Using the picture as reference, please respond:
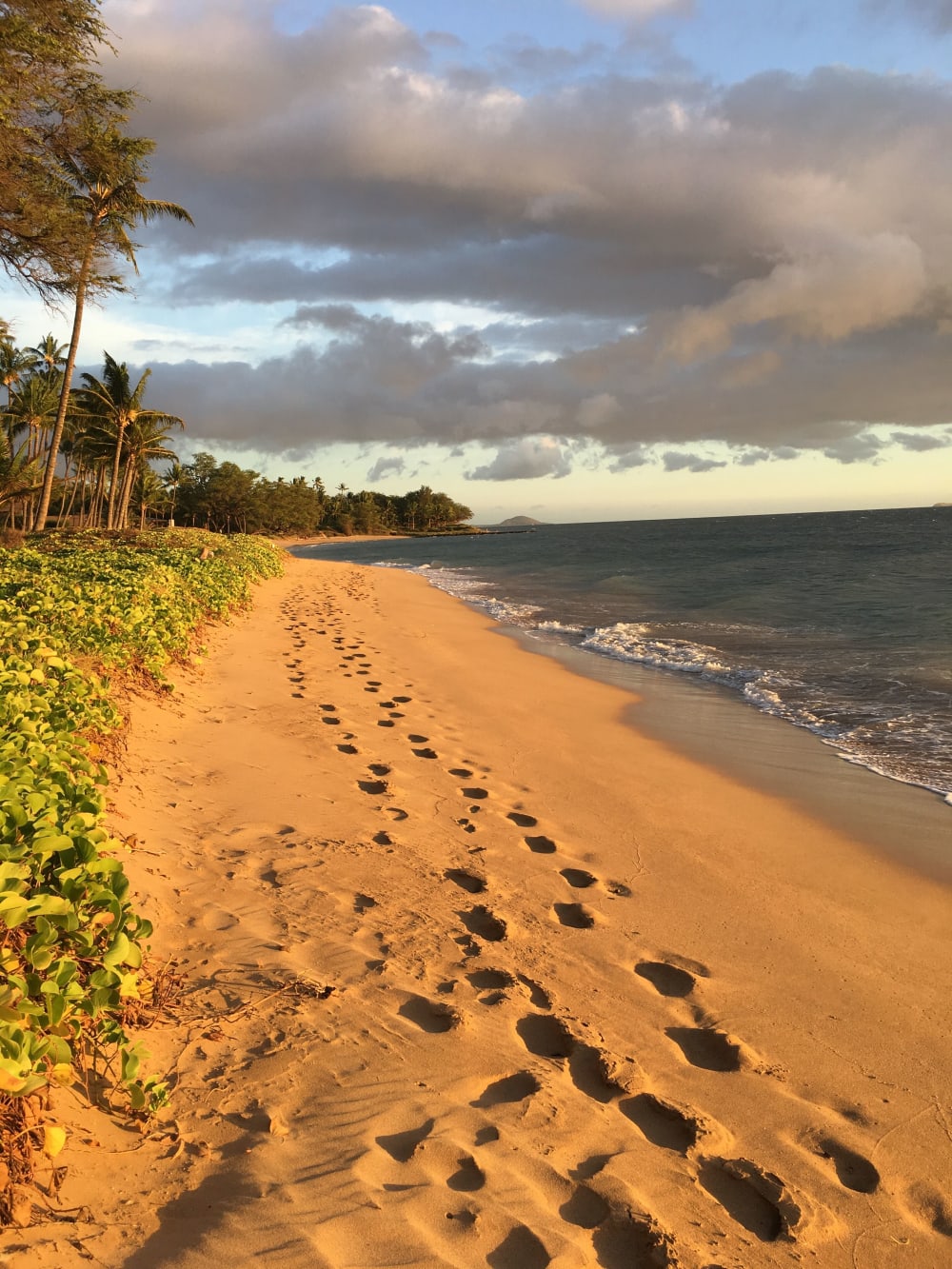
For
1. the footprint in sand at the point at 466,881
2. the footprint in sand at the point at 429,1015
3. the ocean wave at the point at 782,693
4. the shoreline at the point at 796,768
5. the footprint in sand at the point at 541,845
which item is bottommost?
the footprint in sand at the point at 429,1015

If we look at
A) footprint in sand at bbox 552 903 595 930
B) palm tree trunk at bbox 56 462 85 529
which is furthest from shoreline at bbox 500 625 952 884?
palm tree trunk at bbox 56 462 85 529

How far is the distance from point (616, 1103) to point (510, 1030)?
1.60ft

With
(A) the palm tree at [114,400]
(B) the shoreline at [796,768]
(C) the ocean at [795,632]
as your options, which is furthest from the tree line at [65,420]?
(B) the shoreline at [796,768]

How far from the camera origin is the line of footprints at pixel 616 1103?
216 centimetres

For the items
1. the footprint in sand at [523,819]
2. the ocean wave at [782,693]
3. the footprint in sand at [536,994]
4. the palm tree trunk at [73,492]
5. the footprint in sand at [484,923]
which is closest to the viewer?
the footprint in sand at [536,994]

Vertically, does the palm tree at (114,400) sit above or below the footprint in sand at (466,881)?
above

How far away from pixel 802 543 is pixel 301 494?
2700 inches

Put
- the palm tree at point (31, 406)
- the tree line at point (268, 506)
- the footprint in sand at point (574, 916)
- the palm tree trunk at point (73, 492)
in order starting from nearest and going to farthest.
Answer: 1. the footprint in sand at point (574, 916)
2. the palm tree at point (31, 406)
3. the palm tree trunk at point (73, 492)
4. the tree line at point (268, 506)

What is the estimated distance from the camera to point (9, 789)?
286 cm

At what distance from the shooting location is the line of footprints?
7.09 feet

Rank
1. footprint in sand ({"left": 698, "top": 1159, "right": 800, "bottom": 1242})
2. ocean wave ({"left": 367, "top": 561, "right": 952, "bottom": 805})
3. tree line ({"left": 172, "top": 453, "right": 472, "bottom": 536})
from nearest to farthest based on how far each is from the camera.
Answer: footprint in sand ({"left": 698, "top": 1159, "right": 800, "bottom": 1242}) → ocean wave ({"left": 367, "top": 561, "right": 952, "bottom": 805}) → tree line ({"left": 172, "top": 453, "right": 472, "bottom": 536})

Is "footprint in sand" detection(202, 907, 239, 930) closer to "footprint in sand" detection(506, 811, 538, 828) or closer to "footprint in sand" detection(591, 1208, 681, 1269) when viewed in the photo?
"footprint in sand" detection(591, 1208, 681, 1269)

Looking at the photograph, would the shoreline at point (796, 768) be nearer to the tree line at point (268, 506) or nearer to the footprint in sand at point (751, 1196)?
the footprint in sand at point (751, 1196)

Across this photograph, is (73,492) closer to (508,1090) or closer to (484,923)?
(484,923)
